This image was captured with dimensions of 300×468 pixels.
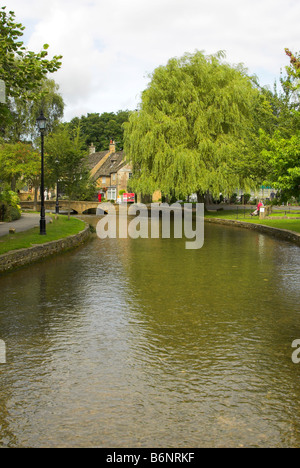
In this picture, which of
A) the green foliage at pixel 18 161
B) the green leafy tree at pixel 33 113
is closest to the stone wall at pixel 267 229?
the green foliage at pixel 18 161

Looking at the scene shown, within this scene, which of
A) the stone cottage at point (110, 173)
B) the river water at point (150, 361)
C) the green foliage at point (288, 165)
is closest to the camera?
the river water at point (150, 361)

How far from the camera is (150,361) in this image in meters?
5.54

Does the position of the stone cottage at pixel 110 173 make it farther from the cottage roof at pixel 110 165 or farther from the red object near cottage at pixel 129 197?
the red object near cottage at pixel 129 197

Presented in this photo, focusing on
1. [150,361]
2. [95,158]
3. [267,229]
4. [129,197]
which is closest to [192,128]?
[267,229]

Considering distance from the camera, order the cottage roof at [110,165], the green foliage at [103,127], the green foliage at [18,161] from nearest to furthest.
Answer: the green foliage at [18,161] → the cottage roof at [110,165] → the green foliage at [103,127]

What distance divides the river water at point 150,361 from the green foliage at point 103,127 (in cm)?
8835

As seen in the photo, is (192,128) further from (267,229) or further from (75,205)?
(75,205)

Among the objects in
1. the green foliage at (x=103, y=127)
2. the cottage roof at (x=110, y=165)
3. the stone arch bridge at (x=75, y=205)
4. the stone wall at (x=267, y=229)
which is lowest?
the stone wall at (x=267, y=229)

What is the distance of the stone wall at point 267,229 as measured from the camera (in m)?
21.4

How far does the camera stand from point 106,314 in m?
7.87

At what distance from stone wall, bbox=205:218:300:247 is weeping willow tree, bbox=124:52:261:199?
3.29 meters

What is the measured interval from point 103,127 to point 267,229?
77509mm

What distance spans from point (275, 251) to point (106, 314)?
1105 centimetres

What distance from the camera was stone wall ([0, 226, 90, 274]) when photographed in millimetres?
12539
